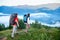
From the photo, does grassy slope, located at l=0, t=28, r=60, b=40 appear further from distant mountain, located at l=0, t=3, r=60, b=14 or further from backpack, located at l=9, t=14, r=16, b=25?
distant mountain, located at l=0, t=3, r=60, b=14

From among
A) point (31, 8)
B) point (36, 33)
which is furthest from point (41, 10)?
point (36, 33)

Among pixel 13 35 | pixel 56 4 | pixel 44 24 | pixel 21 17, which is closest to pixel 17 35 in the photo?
pixel 13 35

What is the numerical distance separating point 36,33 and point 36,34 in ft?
0.04

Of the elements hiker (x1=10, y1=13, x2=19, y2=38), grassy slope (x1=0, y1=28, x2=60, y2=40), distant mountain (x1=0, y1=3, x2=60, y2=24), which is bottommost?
grassy slope (x1=0, y1=28, x2=60, y2=40)

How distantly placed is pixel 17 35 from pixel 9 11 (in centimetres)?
28

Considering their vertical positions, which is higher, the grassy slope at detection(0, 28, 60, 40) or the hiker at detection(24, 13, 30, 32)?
the hiker at detection(24, 13, 30, 32)

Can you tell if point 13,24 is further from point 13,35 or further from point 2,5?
point 2,5

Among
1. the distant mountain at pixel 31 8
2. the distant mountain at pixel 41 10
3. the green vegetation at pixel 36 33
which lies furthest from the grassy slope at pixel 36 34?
the distant mountain at pixel 31 8

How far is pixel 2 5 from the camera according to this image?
159 centimetres

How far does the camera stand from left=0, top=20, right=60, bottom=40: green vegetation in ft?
4.99

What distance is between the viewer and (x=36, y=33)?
5.05ft

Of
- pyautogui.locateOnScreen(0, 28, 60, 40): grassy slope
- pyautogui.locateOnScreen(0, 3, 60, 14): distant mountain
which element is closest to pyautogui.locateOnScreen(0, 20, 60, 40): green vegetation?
pyautogui.locateOnScreen(0, 28, 60, 40): grassy slope

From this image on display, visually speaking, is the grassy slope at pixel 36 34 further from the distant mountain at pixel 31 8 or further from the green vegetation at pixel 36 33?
the distant mountain at pixel 31 8

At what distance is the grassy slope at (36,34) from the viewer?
1.52 meters
